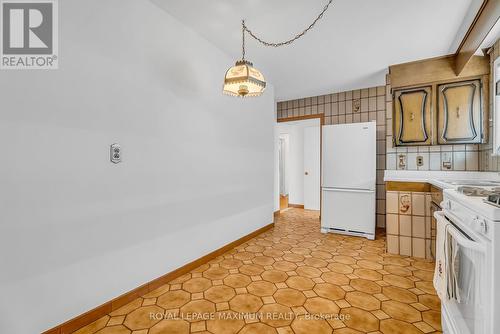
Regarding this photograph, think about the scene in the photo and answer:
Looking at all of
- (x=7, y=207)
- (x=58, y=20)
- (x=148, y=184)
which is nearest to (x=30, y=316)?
(x=7, y=207)

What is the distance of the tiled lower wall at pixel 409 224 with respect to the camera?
2785 millimetres

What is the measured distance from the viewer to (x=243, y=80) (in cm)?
192

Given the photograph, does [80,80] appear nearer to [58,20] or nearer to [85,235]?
[58,20]

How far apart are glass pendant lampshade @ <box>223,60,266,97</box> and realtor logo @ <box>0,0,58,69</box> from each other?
1145 mm

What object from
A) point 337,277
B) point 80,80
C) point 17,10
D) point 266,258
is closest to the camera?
point 17,10

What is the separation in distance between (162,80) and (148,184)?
3.01 feet

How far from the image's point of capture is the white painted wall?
139 centimetres

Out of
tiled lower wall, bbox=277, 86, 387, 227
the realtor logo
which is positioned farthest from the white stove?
tiled lower wall, bbox=277, 86, 387, 227

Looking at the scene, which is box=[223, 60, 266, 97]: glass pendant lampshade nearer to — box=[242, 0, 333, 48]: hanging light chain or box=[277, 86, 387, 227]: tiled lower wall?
box=[242, 0, 333, 48]: hanging light chain

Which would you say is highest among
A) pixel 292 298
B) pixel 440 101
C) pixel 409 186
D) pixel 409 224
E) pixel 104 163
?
pixel 440 101

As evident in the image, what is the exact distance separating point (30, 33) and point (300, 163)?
5.10 meters

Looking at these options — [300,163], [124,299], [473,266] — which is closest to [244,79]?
[473,266]

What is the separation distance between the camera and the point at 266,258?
283 centimetres

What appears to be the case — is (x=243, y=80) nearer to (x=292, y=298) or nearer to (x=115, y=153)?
(x=115, y=153)
